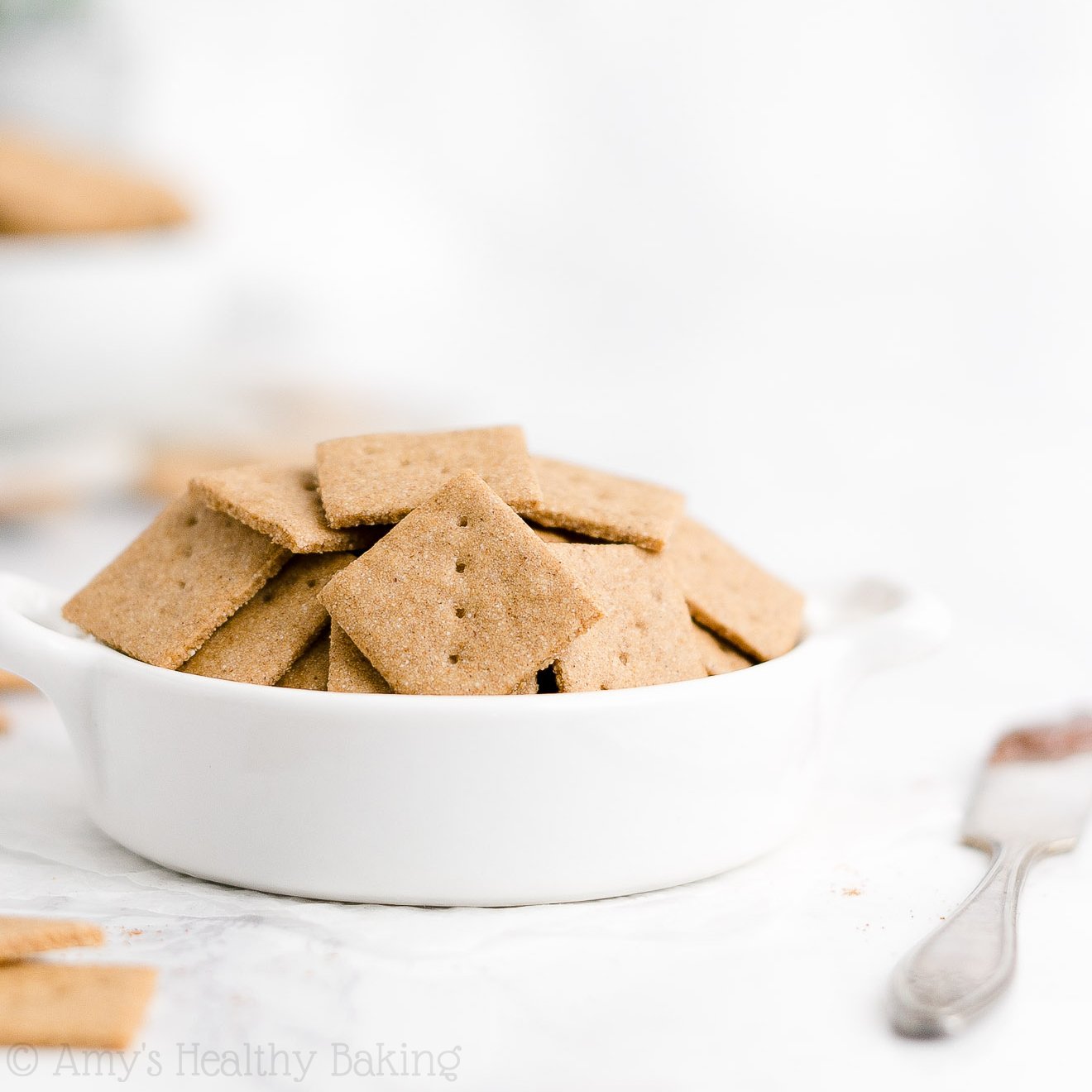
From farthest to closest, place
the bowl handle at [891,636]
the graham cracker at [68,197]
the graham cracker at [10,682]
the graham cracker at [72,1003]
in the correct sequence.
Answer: the graham cracker at [68,197]
the graham cracker at [10,682]
the bowl handle at [891,636]
the graham cracker at [72,1003]

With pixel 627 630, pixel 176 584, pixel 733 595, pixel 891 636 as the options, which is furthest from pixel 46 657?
pixel 891 636

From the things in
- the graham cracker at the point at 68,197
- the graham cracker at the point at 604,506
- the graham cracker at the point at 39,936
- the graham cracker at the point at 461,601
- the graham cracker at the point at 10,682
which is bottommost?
the graham cracker at the point at 10,682

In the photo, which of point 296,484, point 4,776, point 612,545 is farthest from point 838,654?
point 4,776

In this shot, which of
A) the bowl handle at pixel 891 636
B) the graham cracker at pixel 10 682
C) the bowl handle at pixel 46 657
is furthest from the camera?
the graham cracker at pixel 10 682

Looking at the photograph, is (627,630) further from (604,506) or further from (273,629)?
(273,629)

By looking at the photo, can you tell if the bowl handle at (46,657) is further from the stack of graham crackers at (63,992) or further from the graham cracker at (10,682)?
the graham cracker at (10,682)

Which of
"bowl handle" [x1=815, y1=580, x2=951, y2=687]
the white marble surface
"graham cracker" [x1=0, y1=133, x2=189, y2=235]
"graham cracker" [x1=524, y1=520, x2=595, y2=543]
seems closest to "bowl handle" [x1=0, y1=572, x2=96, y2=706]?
the white marble surface

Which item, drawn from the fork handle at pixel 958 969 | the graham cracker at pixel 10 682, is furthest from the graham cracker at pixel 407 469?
the graham cracker at pixel 10 682
